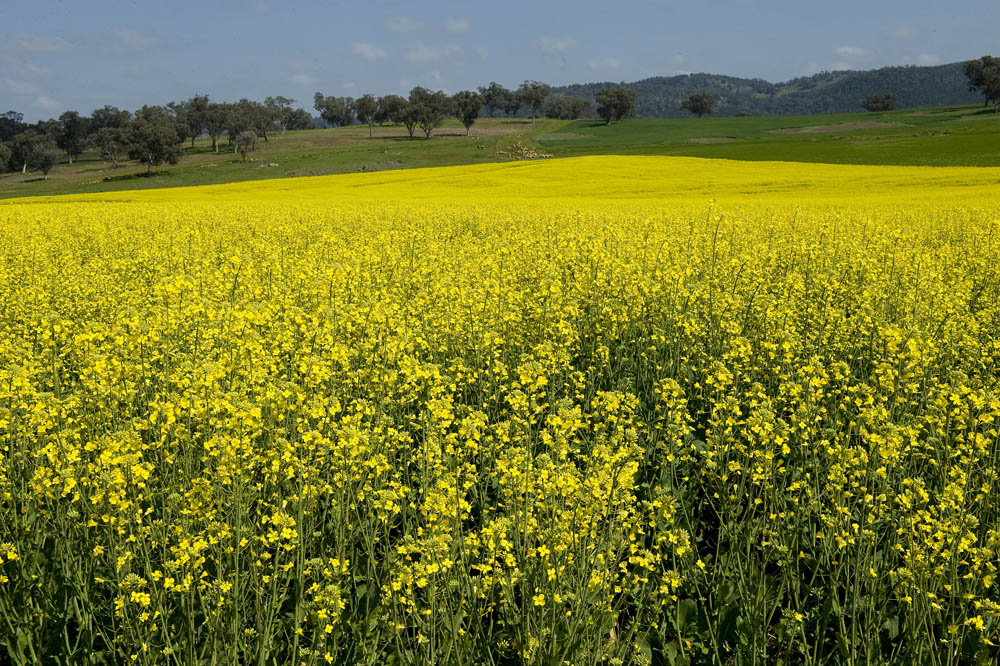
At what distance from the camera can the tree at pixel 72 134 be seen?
109 metres

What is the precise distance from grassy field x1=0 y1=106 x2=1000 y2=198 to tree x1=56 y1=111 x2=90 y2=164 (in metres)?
2.83

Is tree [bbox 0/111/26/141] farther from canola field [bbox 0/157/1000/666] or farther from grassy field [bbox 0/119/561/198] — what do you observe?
canola field [bbox 0/157/1000/666]

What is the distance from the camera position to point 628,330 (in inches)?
312

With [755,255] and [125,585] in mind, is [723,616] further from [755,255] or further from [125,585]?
[755,255]

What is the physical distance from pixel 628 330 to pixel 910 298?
11.7 feet

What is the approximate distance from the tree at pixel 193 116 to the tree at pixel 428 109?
36027 millimetres

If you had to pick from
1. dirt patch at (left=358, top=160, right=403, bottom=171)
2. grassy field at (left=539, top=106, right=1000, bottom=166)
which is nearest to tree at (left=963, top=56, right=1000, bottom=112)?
grassy field at (left=539, top=106, right=1000, bottom=166)

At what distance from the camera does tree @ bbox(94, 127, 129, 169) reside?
280 ft

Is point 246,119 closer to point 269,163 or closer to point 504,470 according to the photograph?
point 269,163

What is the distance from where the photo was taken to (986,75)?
118 m

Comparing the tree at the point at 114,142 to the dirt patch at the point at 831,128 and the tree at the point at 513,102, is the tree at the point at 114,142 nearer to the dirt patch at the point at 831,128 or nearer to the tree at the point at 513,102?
the dirt patch at the point at 831,128

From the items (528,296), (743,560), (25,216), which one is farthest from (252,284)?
(25,216)

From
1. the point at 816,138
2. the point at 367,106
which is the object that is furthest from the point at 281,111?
the point at 816,138

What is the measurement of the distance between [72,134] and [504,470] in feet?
437
